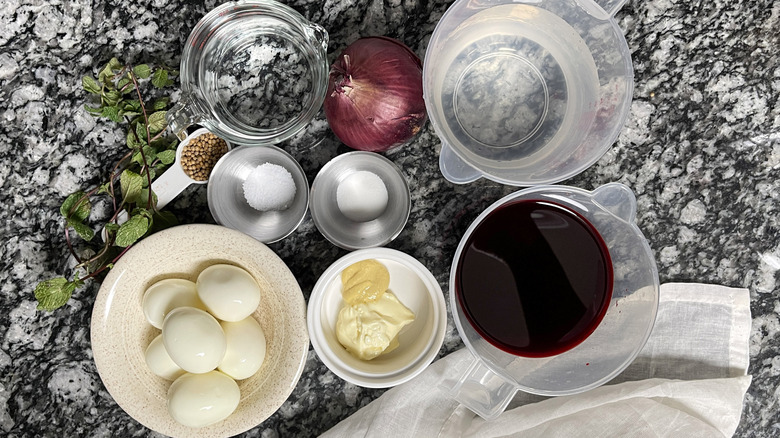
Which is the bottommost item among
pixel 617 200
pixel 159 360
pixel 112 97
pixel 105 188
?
pixel 159 360

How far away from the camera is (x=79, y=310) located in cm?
88

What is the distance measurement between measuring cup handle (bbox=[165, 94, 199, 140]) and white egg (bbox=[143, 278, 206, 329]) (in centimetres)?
21

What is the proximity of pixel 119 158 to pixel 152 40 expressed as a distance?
0.18 metres

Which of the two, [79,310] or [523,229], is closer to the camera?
[523,229]

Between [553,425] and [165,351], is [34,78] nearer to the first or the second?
[165,351]

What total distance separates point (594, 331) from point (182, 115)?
0.62m

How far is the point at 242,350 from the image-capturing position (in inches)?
30.6

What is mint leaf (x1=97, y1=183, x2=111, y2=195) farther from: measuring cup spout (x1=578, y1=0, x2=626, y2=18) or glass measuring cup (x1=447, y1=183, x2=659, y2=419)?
measuring cup spout (x1=578, y1=0, x2=626, y2=18)

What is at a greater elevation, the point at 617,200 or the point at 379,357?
the point at 617,200

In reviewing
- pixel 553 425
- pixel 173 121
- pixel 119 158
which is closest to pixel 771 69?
pixel 553 425

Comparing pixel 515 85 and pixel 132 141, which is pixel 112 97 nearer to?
pixel 132 141

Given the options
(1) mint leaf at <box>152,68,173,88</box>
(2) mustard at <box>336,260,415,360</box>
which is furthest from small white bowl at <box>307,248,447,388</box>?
(1) mint leaf at <box>152,68,173,88</box>

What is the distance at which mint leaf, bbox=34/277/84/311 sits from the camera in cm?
80

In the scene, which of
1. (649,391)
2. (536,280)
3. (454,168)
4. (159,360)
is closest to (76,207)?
(159,360)
